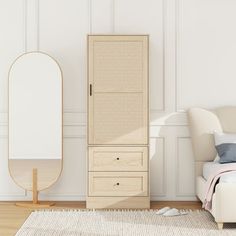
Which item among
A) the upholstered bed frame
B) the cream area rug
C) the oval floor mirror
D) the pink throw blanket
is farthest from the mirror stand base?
the pink throw blanket

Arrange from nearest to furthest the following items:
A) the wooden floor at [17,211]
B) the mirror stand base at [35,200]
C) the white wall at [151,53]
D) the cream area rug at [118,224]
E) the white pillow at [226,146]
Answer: the cream area rug at [118,224] → the wooden floor at [17,211] → the white pillow at [226,146] → the mirror stand base at [35,200] → the white wall at [151,53]

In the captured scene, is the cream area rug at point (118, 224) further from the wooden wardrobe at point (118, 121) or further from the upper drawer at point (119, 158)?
the upper drawer at point (119, 158)

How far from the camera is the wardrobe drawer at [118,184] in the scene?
5.82 metres

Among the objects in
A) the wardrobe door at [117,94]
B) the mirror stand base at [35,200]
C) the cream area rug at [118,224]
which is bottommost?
the cream area rug at [118,224]

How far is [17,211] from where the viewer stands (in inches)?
225

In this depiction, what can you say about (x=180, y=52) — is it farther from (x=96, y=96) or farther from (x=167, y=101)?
(x=96, y=96)

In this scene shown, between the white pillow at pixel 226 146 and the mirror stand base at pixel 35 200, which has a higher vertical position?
the white pillow at pixel 226 146

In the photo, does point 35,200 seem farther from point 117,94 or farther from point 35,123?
point 117,94

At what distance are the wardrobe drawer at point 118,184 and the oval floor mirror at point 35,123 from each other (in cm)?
42

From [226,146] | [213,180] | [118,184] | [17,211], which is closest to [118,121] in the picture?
[118,184]

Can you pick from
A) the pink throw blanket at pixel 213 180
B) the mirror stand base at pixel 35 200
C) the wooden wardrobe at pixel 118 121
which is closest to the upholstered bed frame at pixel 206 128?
the wooden wardrobe at pixel 118 121

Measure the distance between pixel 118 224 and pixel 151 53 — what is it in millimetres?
1901

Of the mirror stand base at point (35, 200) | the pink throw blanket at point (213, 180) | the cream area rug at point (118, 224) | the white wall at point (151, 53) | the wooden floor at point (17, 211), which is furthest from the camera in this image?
the white wall at point (151, 53)

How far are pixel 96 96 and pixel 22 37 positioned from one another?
41.0 inches
